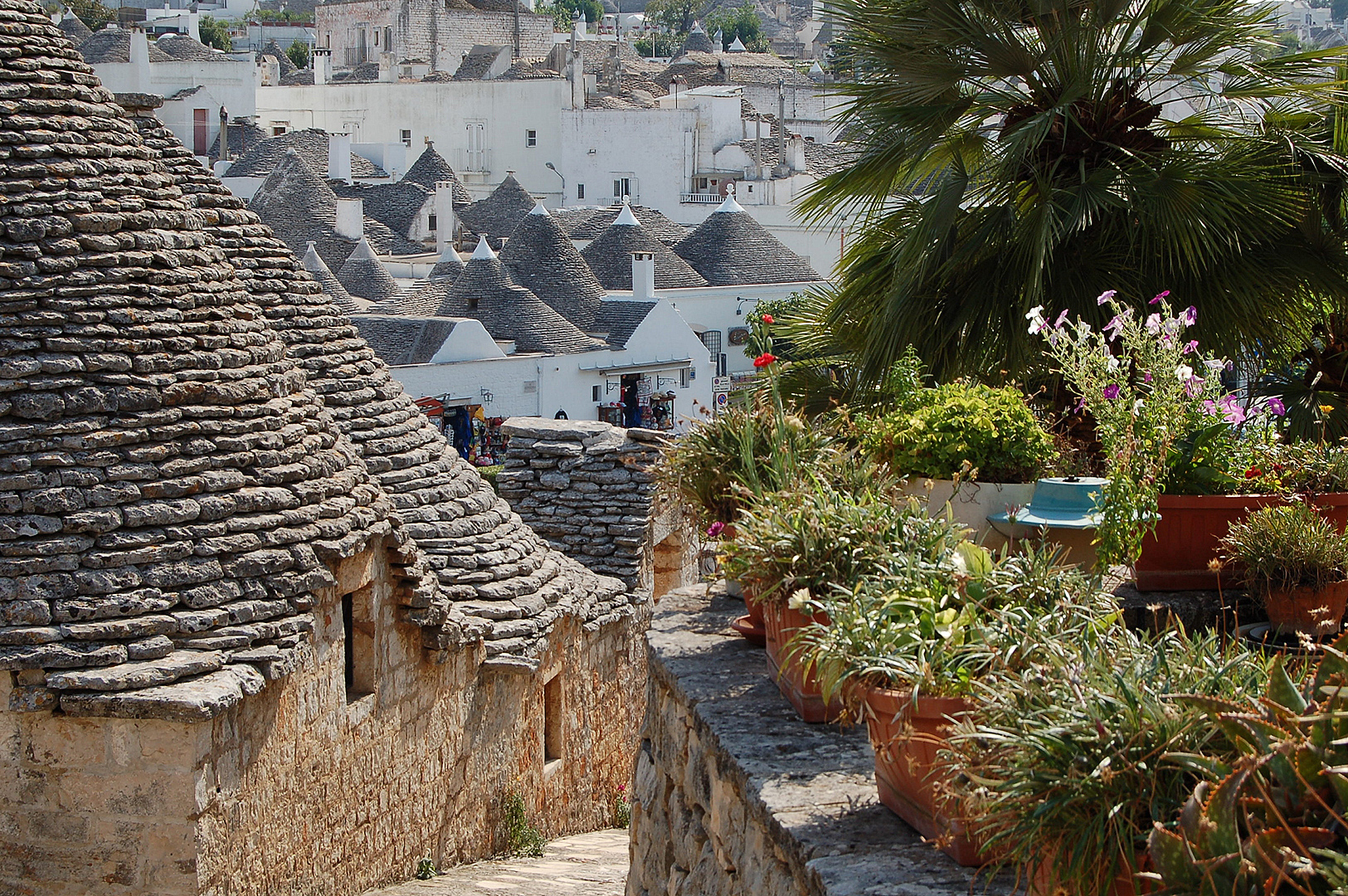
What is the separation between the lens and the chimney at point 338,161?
44.4 metres

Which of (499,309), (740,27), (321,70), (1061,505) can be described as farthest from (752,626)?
(740,27)

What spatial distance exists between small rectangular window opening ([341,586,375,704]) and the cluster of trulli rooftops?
1706 cm

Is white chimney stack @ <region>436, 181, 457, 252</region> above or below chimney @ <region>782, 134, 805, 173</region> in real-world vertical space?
below

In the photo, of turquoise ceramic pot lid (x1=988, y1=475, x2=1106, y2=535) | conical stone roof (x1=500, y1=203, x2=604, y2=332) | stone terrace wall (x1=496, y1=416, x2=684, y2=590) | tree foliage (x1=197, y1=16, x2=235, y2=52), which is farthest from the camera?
tree foliage (x1=197, y1=16, x2=235, y2=52)

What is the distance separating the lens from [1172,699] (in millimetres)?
2607

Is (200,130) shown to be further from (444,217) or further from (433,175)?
(444,217)

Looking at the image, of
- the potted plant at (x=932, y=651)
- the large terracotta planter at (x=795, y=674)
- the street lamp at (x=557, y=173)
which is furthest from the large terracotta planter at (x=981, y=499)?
the street lamp at (x=557, y=173)

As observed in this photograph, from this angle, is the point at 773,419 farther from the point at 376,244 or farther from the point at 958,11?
the point at 376,244

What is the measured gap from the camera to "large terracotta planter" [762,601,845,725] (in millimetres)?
4062

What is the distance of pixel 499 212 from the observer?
1657 inches

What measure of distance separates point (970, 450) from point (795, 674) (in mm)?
1266

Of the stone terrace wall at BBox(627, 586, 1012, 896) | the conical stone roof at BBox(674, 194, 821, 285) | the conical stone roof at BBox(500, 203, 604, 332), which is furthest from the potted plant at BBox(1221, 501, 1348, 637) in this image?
the conical stone roof at BBox(674, 194, 821, 285)

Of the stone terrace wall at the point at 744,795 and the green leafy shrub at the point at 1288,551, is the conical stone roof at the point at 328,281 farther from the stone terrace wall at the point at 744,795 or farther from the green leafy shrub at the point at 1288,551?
the green leafy shrub at the point at 1288,551

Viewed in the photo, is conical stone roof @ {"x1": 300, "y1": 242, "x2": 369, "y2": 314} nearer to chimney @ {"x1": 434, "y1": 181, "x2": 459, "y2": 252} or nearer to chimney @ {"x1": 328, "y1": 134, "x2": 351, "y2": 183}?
chimney @ {"x1": 434, "y1": 181, "x2": 459, "y2": 252}
